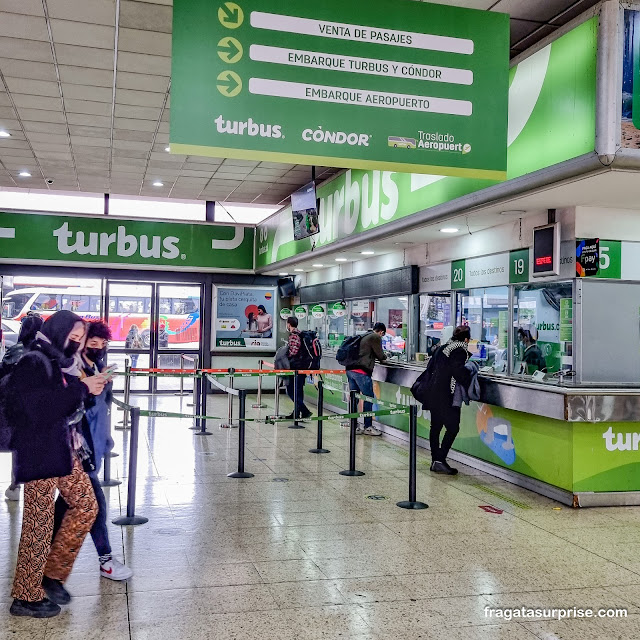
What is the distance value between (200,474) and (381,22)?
15.5ft

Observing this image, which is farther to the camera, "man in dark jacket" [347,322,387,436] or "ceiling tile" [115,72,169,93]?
"man in dark jacket" [347,322,387,436]

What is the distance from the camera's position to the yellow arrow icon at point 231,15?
4.18 meters

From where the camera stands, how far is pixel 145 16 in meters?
6.02

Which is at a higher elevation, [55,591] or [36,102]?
[36,102]

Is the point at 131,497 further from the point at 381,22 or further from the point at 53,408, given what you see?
the point at 381,22

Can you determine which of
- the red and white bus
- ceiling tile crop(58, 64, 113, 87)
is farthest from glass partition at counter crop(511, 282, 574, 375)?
the red and white bus

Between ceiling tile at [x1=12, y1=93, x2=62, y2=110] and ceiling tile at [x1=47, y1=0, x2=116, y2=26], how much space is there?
2.29 m

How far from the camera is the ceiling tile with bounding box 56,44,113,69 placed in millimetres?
6699

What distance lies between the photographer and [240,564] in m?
4.57

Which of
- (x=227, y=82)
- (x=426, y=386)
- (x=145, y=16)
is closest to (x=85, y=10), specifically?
(x=145, y=16)

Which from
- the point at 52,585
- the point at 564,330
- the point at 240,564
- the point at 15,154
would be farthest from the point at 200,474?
the point at 15,154

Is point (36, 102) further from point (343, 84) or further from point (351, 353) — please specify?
point (343, 84)

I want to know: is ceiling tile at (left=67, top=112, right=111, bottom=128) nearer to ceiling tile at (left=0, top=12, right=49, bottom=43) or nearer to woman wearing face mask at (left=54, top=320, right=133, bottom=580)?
ceiling tile at (left=0, top=12, right=49, bottom=43)

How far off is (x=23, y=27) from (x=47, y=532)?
15.0 ft
